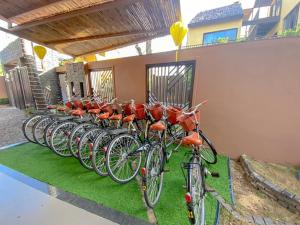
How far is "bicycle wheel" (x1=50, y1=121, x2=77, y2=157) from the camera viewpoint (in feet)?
8.71

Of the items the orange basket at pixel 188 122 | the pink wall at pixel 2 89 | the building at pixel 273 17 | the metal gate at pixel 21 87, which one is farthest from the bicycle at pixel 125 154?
the pink wall at pixel 2 89

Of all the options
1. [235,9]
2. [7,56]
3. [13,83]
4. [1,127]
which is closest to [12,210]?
[1,127]

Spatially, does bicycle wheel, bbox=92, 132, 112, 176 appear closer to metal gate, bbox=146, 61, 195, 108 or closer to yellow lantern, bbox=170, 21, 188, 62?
metal gate, bbox=146, 61, 195, 108

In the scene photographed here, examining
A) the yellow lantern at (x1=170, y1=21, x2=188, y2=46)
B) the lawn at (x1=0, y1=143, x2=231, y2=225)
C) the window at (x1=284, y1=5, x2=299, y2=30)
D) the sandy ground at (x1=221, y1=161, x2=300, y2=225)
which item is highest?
the window at (x1=284, y1=5, x2=299, y2=30)

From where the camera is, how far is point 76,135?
253cm

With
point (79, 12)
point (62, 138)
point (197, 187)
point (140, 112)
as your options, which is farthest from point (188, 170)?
point (79, 12)

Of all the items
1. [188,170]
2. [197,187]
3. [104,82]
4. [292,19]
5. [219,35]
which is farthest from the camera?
[219,35]

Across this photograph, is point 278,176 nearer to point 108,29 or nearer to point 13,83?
point 108,29

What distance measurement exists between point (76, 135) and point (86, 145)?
26cm

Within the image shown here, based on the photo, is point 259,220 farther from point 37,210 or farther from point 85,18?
point 85,18

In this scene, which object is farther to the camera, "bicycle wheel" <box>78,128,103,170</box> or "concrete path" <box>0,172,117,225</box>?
"bicycle wheel" <box>78,128,103,170</box>

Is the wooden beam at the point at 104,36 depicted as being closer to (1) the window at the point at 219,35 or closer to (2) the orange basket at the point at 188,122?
(2) the orange basket at the point at 188,122

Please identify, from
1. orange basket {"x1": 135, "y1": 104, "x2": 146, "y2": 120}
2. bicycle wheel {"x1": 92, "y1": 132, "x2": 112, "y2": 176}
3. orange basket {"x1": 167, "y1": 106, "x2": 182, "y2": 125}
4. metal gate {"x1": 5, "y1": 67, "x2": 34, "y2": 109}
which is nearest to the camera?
bicycle wheel {"x1": 92, "y1": 132, "x2": 112, "y2": 176}


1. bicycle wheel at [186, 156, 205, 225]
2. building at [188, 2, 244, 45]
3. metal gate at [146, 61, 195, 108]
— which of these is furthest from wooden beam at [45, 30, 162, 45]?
building at [188, 2, 244, 45]
